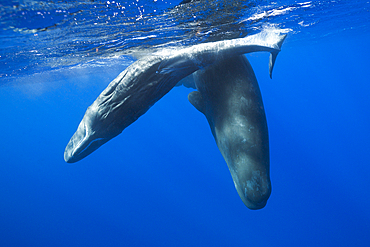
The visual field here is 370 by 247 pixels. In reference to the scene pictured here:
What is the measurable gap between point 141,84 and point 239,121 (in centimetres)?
161

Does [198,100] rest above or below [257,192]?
above

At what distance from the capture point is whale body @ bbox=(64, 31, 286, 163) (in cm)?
321

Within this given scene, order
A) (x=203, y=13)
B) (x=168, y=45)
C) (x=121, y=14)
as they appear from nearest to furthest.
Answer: (x=121, y=14) < (x=203, y=13) < (x=168, y=45)

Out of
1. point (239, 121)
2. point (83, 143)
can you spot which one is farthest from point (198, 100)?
point (83, 143)

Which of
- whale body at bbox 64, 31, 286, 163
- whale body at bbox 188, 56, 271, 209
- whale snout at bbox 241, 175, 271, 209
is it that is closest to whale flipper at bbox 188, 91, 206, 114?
whale body at bbox 188, 56, 271, 209

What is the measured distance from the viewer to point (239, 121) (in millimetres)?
3209

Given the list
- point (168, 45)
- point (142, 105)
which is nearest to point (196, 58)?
point (142, 105)

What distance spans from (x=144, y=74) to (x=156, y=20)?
3807 millimetres

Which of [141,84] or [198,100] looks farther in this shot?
[198,100]

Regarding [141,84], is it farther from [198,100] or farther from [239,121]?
[239,121]

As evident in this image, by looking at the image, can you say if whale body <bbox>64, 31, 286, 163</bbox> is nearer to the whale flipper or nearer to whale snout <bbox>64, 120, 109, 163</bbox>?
whale snout <bbox>64, 120, 109, 163</bbox>

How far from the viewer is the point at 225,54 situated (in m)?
3.35

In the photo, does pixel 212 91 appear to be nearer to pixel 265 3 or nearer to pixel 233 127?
pixel 233 127

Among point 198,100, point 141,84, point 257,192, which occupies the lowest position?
point 257,192
